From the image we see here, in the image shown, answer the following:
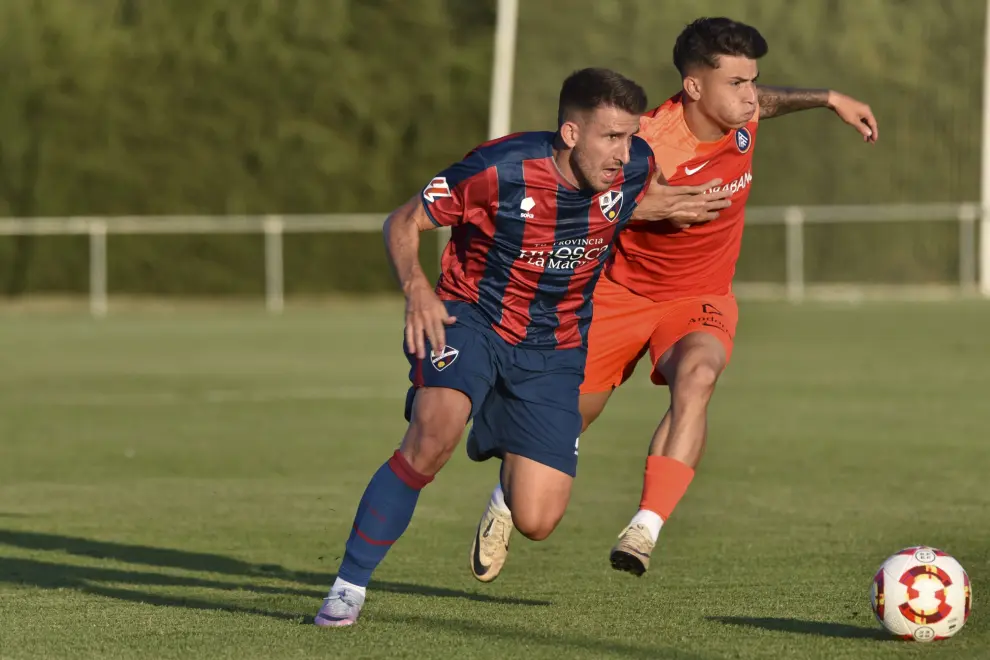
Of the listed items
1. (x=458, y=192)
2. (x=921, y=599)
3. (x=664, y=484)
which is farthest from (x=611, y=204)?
(x=921, y=599)

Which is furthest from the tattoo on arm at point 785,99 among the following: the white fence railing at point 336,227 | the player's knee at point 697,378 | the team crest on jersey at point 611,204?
the white fence railing at point 336,227

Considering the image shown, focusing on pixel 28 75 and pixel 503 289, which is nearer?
pixel 503 289

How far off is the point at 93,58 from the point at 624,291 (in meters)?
27.4

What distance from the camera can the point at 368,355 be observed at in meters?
19.9

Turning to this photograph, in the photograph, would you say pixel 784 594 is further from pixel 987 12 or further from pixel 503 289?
pixel 987 12

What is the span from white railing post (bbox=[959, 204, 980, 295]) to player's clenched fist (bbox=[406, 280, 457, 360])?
1039 inches

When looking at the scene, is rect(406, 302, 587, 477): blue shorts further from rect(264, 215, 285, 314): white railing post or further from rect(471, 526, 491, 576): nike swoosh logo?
rect(264, 215, 285, 314): white railing post

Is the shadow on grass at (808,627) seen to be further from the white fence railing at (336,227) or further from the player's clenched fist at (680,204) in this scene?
the white fence railing at (336,227)

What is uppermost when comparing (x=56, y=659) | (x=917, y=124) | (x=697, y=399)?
(x=917, y=124)

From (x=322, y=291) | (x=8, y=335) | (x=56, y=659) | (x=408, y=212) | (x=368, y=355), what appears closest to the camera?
(x=56, y=659)

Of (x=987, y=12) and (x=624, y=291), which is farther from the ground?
(x=987, y=12)

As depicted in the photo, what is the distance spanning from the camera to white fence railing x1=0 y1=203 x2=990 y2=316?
30.9 metres

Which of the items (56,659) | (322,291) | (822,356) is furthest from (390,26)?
(56,659)

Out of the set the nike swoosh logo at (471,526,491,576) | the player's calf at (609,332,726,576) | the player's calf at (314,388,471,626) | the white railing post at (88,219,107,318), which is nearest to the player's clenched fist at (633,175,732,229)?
the player's calf at (609,332,726,576)
